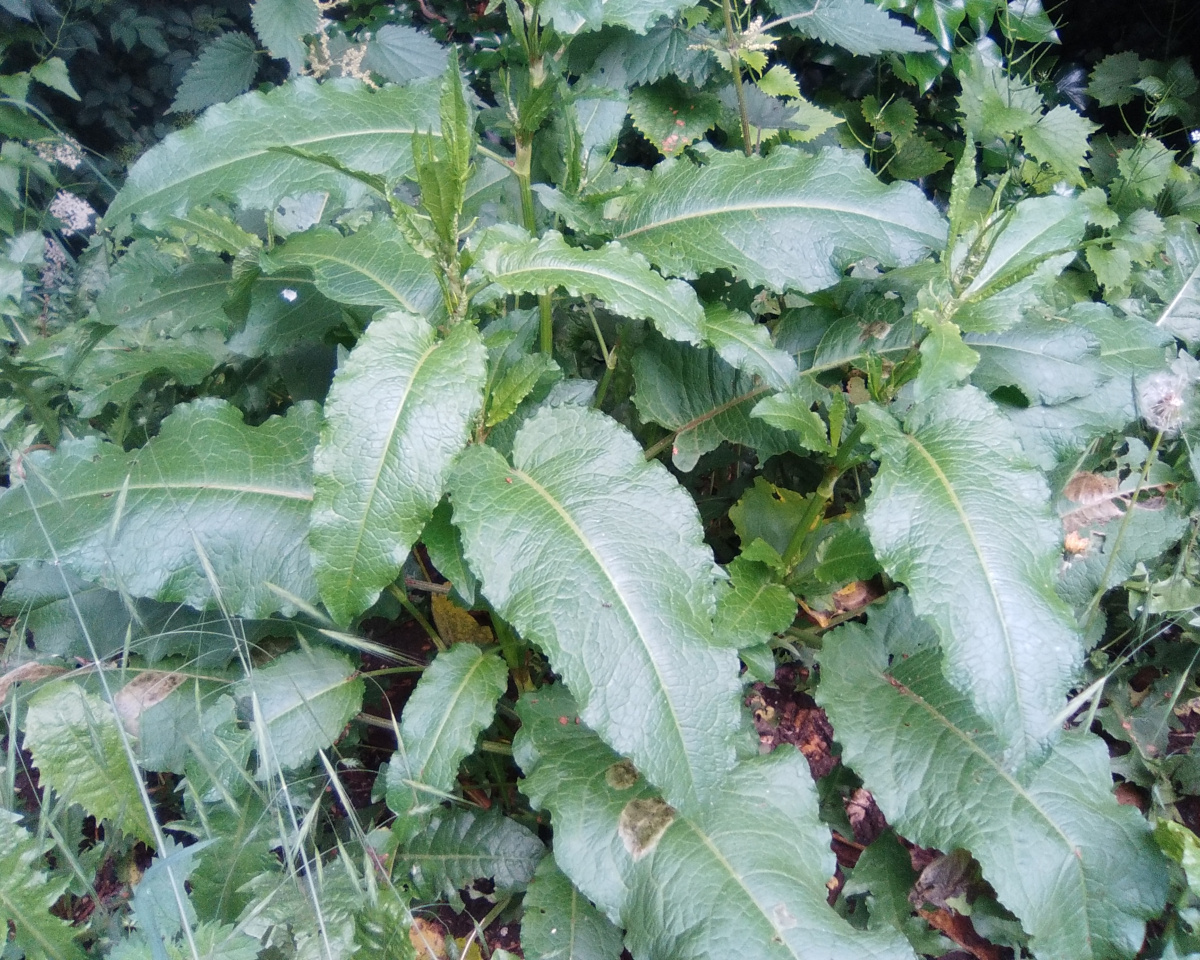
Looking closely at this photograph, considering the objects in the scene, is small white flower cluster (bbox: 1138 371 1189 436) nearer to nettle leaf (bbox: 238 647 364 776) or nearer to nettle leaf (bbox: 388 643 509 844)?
nettle leaf (bbox: 388 643 509 844)

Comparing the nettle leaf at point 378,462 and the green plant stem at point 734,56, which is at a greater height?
the green plant stem at point 734,56

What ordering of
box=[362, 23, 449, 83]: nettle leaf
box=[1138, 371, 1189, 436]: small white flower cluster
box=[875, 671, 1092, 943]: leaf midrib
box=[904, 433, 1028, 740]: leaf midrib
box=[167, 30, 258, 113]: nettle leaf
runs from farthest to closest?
box=[167, 30, 258, 113]: nettle leaf < box=[362, 23, 449, 83]: nettle leaf < box=[1138, 371, 1189, 436]: small white flower cluster < box=[875, 671, 1092, 943]: leaf midrib < box=[904, 433, 1028, 740]: leaf midrib

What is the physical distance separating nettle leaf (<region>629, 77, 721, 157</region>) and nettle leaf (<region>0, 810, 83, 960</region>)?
190 centimetres

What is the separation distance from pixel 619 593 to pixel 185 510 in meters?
0.76

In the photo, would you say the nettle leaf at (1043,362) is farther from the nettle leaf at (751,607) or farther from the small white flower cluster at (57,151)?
the small white flower cluster at (57,151)

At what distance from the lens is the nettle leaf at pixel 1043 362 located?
4.70 feet

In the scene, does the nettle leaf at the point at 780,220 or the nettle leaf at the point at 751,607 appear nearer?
the nettle leaf at the point at 751,607

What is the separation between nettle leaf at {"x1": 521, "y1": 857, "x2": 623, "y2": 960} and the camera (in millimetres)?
1275

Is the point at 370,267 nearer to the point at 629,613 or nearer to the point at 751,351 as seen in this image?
the point at 751,351

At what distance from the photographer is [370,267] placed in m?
1.43

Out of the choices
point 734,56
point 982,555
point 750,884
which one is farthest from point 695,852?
point 734,56

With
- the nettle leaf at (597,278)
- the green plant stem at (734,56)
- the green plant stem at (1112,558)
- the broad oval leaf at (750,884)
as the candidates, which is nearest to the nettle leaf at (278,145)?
the nettle leaf at (597,278)

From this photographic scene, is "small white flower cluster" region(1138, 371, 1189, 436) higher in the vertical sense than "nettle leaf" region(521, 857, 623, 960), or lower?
higher

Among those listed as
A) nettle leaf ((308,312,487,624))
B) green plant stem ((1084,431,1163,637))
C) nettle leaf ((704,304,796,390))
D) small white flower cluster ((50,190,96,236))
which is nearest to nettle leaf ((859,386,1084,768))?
nettle leaf ((704,304,796,390))
